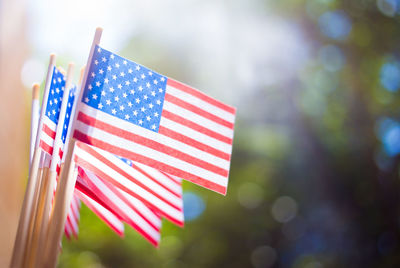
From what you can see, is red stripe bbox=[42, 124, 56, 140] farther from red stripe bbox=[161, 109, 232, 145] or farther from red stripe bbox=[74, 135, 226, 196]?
red stripe bbox=[161, 109, 232, 145]

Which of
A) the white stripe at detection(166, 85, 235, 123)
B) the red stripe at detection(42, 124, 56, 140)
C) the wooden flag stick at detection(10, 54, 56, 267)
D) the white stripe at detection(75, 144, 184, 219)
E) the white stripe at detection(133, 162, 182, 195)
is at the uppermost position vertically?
the white stripe at detection(166, 85, 235, 123)

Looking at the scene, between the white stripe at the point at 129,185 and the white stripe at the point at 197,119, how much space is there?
0.26m

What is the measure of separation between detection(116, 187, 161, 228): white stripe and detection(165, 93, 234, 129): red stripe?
0.37m

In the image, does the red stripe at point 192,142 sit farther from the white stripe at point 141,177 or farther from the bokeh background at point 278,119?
the bokeh background at point 278,119

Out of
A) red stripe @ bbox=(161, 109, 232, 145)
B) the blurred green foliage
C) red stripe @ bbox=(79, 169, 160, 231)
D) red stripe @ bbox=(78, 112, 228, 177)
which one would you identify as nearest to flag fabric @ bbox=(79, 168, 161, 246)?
red stripe @ bbox=(79, 169, 160, 231)

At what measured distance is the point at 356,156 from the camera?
532 centimetres

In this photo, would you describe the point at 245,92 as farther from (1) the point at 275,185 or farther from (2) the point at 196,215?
(2) the point at 196,215

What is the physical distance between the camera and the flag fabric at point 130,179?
1.23 m

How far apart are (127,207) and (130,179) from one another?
5.4 inches

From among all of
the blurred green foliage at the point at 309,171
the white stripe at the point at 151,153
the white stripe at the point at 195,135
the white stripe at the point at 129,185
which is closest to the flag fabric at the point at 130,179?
the white stripe at the point at 129,185

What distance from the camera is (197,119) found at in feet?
4.49

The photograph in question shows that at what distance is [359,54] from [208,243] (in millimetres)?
3257

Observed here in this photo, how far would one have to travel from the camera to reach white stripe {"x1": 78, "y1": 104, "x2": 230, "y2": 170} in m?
1.15

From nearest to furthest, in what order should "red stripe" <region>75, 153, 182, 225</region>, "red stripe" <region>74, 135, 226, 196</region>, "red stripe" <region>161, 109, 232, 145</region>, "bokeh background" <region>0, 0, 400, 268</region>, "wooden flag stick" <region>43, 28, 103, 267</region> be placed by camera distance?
"wooden flag stick" <region>43, 28, 103, 267</region>, "red stripe" <region>74, 135, 226, 196</region>, "red stripe" <region>75, 153, 182, 225</region>, "red stripe" <region>161, 109, 232, 145</region>, "bokeh background" <region>0, 0, 400, 268</region>
